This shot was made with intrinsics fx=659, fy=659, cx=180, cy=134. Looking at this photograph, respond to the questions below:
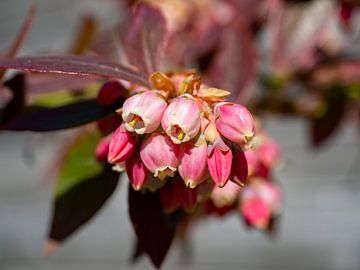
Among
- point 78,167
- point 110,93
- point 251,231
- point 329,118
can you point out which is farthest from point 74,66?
point 251,231

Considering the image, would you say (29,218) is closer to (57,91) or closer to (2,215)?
(2,215)

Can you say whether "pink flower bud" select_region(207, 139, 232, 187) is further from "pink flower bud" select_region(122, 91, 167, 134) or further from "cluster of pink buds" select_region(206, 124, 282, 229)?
"cluster of pink buds" select_region(206, 124, 282, 229)

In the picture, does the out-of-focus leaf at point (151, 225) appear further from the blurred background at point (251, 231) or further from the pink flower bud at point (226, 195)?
the blurred background at point (251, 231)

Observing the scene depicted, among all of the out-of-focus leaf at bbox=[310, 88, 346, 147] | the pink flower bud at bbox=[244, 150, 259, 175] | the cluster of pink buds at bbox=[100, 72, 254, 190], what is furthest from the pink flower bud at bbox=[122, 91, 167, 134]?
the out-of-focus leaf at bbox=[310, 88, 346, 147]

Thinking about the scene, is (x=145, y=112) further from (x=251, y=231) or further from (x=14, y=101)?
(x=251, y=231)

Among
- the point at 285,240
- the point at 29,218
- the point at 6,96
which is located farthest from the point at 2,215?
the point at 6,96

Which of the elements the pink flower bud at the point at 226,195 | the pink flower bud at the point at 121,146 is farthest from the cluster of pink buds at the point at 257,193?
the pink flower bud at the point at 121,146
